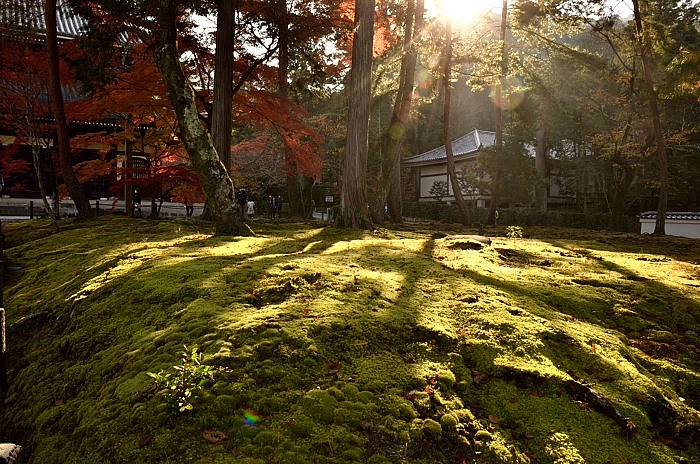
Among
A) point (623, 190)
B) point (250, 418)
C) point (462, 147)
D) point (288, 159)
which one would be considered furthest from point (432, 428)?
point (462, 147)

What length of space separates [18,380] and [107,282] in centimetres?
135

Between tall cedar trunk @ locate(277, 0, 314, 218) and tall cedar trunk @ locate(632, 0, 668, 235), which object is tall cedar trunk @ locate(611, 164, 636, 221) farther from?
tall cedar trunk @ locate(277, 0, 314, 218)

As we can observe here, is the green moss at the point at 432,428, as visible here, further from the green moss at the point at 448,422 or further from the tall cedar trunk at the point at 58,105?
the tall cedar trunk at the point at 58,105

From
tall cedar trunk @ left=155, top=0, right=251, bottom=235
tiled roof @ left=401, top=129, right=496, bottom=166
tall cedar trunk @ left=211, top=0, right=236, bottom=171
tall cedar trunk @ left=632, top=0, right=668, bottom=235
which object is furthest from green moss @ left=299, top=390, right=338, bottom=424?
tiled roof @ left=401, top=129, right=496, bottom=166

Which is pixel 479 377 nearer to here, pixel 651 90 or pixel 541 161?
pixel 651 90

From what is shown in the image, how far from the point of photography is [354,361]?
3.06 m

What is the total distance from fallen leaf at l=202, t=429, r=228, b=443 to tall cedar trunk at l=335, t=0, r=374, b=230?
7145mm

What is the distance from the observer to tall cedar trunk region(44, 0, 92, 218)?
1069 cm

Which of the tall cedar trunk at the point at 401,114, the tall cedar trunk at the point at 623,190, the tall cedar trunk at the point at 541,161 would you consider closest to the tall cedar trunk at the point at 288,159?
the tall cedar trunk at the point at 401,114

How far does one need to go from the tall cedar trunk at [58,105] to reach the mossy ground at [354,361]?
716 centimetres

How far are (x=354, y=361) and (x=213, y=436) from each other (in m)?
1.04

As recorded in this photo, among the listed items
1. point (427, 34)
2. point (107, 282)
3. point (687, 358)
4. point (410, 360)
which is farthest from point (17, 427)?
point (427, 34)

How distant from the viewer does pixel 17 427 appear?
3150 mm

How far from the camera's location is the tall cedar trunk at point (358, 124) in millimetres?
9094
